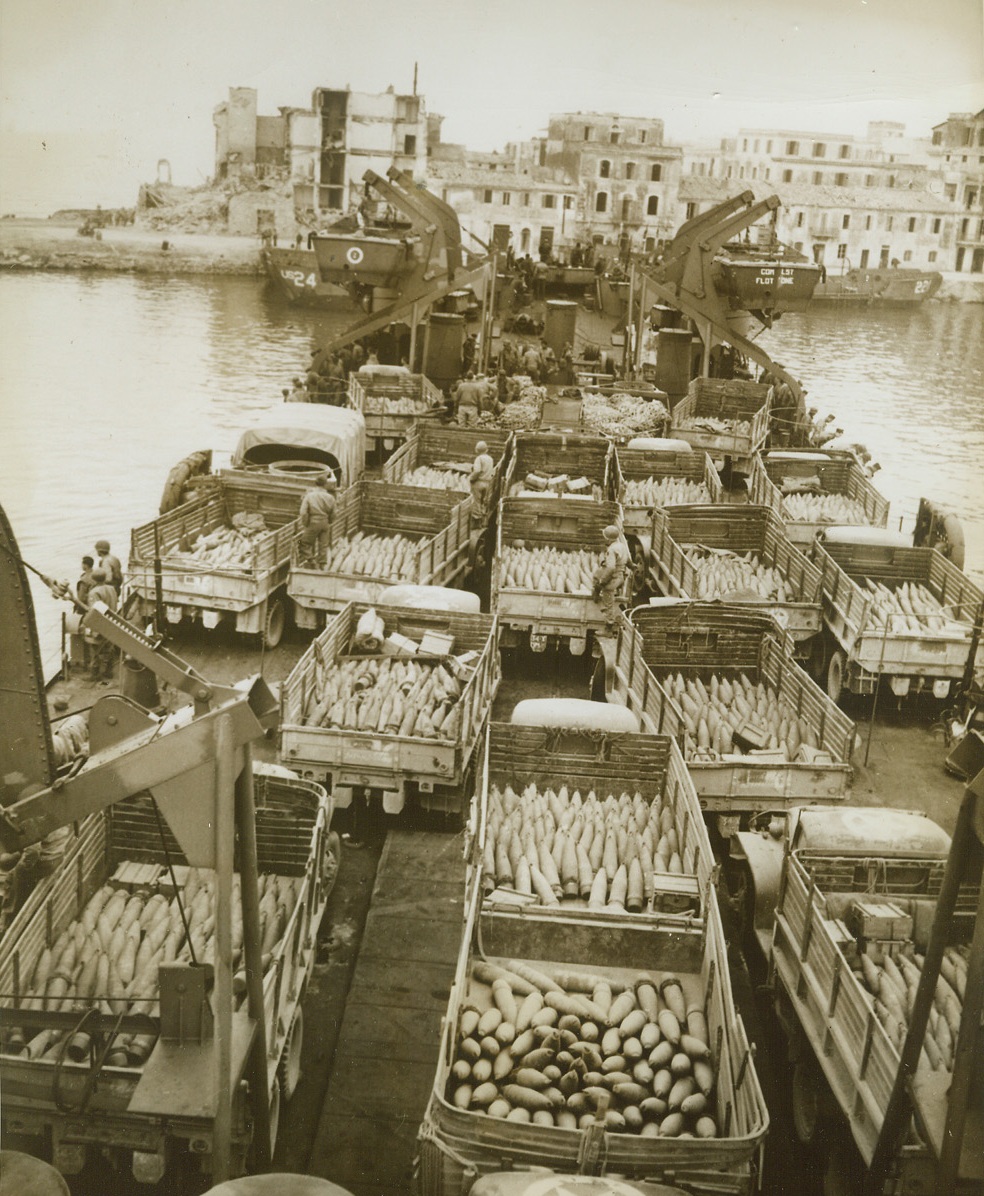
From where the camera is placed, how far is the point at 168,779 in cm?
610

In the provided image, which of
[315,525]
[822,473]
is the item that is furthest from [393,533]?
[822,473]

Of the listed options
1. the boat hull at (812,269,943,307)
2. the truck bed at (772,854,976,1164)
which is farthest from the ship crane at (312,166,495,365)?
the boat hull at (812,269,943,307)

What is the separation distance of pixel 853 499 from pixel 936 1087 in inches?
769

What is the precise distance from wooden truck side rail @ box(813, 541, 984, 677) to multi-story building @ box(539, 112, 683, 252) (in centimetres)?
4491

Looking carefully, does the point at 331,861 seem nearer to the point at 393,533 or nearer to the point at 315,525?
the point at 315,525

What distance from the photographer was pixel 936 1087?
7004 millimetres

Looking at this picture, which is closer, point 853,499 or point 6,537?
point 6,537

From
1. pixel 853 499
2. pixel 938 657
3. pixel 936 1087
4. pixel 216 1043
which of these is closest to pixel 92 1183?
pixel 216 1043

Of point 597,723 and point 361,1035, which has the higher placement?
point 597,723

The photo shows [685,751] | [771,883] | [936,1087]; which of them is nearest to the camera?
[936,1087]

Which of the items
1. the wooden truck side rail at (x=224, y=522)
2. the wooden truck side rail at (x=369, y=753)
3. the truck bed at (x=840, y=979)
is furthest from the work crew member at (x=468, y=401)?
the truck bed at (x=840, y=979)

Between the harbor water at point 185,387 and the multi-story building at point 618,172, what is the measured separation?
433 inches

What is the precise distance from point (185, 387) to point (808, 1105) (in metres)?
43.0

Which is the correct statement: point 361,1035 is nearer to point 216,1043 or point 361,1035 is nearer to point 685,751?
point 216,1043
